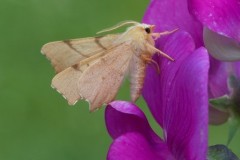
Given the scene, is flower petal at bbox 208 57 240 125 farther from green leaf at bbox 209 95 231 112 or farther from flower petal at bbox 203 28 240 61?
flower petal at bbox 203 28 240 61

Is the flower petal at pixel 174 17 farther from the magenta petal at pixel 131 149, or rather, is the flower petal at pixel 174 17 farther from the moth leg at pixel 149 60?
the magenta petal at pixel 131 149

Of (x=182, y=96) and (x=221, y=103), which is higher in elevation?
(x=182, y=96)

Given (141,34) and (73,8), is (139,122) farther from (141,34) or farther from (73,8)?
(73,8)

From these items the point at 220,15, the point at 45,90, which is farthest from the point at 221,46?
the point at 45,90

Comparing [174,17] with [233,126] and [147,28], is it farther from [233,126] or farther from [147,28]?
[233,126]

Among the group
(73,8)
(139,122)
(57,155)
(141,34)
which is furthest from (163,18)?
(73,8)

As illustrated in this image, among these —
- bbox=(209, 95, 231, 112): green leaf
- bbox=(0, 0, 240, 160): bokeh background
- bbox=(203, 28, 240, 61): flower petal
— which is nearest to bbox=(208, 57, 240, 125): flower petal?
bbox=(209, 95, 231, 112): green leaf

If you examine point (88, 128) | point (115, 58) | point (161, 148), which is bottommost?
point (88, 128)
